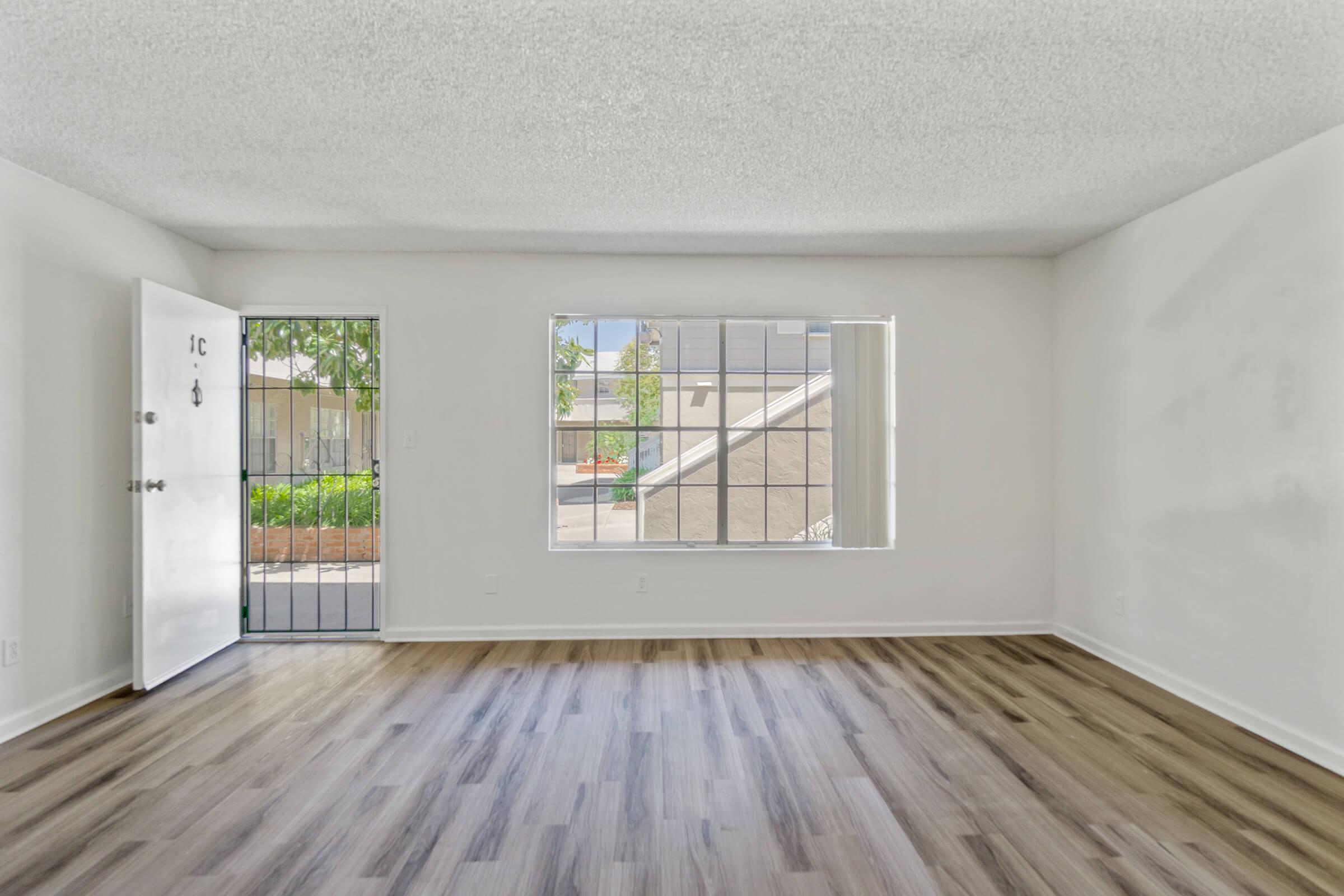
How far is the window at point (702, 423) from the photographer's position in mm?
4180

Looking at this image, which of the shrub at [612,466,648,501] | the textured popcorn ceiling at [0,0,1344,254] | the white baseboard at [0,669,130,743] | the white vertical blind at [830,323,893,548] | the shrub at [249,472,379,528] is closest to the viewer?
the textured popcorn ceiling at [0,0,1344,254]

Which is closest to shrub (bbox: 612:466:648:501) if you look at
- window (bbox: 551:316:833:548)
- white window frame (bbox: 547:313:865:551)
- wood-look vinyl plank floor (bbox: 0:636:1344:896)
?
window (bbox: 551:316:833:548)

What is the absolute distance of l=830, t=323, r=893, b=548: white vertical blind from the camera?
4.14 meters

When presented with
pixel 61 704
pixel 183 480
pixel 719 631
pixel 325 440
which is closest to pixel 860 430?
pixel 719 631

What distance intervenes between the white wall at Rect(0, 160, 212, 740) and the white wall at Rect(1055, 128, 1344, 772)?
5.34 metres

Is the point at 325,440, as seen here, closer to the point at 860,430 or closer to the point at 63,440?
the point at 63,440

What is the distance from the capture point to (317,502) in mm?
5098

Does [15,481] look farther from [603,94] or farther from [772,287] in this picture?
[772,287]

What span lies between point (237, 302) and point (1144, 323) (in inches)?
209

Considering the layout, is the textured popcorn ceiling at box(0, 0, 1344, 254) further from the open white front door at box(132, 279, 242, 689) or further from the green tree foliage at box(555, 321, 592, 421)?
the green tree foliage at box(555, 321, 592, 421)

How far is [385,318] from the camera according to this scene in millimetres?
4004

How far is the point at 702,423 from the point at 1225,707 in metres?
3.02

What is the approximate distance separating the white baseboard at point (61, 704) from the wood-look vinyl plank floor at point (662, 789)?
3.7 inches

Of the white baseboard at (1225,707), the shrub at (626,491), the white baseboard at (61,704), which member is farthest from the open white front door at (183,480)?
the white baseboard at (1225,707)
